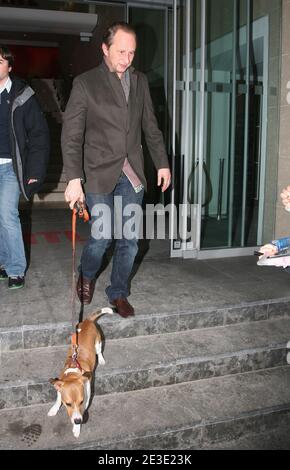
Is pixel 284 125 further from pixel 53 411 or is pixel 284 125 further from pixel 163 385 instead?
pixel 53 411

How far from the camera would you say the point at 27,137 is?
11.1 ft

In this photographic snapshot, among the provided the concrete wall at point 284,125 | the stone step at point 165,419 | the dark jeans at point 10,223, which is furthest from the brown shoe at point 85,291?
the concrete wall at point 284,125

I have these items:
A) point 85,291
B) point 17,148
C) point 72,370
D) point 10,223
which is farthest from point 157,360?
point 17,148

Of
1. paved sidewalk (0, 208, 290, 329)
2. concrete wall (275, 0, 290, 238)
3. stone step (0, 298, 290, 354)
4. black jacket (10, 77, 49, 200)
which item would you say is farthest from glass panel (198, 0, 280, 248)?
black jacket (10, 77, 49, 200)

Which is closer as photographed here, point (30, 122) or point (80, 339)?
point (80, 339)

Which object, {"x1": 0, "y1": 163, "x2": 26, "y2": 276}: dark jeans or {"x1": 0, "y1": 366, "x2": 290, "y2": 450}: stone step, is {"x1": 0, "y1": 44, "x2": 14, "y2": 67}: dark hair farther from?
{"x1": 0, "y1": 366, "x2": 290, "y2": 450}: stone step

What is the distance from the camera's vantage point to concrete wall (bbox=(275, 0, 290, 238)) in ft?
14.9

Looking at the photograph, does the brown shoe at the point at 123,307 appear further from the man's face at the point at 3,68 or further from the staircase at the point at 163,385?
the man's face at the point at 3,68


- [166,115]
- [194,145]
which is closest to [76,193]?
[194,145]

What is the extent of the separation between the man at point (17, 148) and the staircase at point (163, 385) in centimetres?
98

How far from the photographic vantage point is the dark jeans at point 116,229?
2955mm

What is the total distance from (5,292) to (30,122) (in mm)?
1297

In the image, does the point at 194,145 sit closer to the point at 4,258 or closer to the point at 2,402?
the point at 4,258
